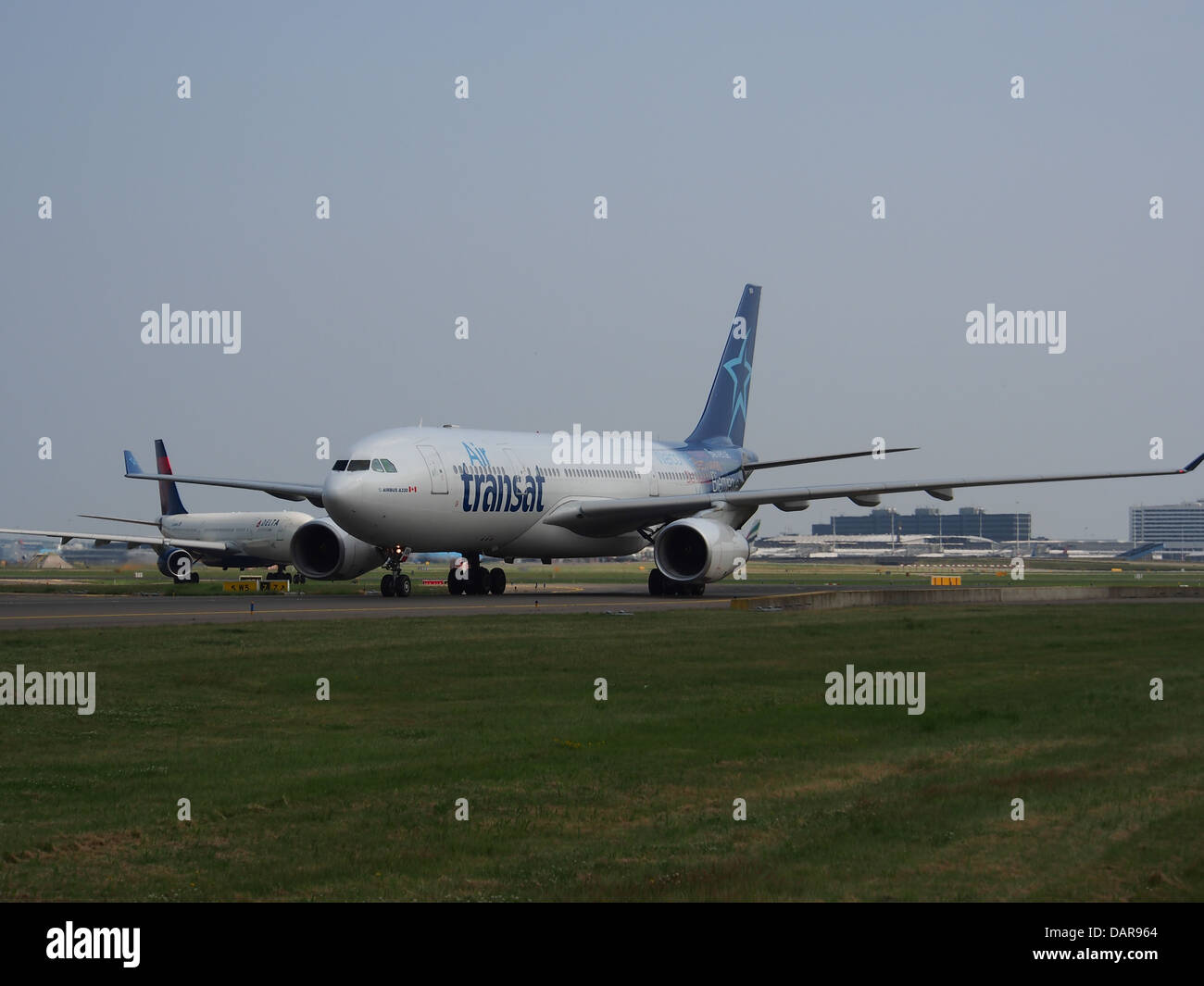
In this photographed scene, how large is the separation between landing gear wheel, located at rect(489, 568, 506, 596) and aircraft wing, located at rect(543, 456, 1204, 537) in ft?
8.43

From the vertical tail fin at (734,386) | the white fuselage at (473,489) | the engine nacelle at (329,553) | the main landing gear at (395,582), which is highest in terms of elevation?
the vertical tail fin at (734,386)

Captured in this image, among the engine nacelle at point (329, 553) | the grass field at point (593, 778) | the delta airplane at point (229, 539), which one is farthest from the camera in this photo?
the delta airplane at point (229, 539)

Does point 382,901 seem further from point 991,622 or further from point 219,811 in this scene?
point 991,622

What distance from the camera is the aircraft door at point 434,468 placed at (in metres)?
36.9

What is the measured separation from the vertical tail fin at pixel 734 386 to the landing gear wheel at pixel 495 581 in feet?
38.0

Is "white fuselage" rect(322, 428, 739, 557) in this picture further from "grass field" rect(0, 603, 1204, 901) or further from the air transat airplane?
"grass field" rect(0, 603, 1204, 901)

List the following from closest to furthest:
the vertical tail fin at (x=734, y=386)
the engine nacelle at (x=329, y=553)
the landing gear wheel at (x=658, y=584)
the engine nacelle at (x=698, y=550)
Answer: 1. the engine nacelle at (x=698, y=550)
2. the landing gear wheel at (x=658, y=584)
3. the engine nacelle at (x=329, y=553)
4. the vertical tail fin at (x=734, y=386)

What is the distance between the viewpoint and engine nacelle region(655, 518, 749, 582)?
3847 cm

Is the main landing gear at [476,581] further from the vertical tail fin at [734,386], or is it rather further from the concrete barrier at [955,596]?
the vertical tail fin at [734,386]

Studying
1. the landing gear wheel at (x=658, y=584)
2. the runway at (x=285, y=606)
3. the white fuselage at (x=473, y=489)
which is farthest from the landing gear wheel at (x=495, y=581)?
the landing gear wheel at (x=658, y=584)

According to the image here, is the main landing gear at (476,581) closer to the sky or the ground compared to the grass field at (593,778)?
closer to the sky

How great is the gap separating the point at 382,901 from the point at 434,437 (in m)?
30.9

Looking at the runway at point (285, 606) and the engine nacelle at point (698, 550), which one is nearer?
the runway at point (285, 606)
